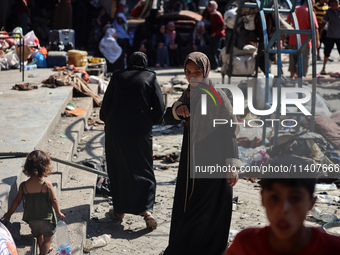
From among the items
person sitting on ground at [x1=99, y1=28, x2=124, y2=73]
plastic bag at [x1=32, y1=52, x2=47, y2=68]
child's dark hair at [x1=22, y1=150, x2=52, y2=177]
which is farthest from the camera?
person sitting on ground at [x1=99, y1=28, x2=124, y2=73]

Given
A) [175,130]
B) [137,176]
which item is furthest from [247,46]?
[137,176]

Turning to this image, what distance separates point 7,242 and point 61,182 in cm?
228

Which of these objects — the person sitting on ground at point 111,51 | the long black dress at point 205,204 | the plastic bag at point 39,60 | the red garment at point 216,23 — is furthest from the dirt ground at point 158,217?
the red garment at point 216,23

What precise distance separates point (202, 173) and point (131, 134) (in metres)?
1.45

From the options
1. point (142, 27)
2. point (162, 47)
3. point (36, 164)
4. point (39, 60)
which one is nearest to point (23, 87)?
point (39, 60)

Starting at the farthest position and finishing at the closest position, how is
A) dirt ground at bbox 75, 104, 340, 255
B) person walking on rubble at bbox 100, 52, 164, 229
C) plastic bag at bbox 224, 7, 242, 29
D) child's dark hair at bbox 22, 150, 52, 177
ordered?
plastic bag at bbox 224, 7, 242, 29
person walking on rubble at bbox 100, 52, 164, 229
dirt ground at bbox 75, 104, 340, 255
child's dark hair at bbox 22, 150, 52, 177

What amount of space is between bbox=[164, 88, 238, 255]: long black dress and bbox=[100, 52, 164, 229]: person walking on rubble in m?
1.19

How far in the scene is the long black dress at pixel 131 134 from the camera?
213 inches

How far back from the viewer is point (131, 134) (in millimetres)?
5418

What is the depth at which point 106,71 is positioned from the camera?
13992mm

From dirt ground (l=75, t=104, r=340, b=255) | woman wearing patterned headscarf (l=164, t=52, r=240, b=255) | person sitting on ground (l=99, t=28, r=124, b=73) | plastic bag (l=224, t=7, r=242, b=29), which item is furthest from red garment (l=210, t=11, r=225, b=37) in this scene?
woman wearing patterned headscarf (l=164, t=52, r=240, b=255)

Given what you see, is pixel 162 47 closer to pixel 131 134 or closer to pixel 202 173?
pixel 131 134

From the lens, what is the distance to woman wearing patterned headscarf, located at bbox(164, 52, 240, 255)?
4.17m

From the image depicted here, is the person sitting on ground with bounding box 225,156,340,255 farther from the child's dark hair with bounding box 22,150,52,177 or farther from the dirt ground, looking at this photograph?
the dirt ground
